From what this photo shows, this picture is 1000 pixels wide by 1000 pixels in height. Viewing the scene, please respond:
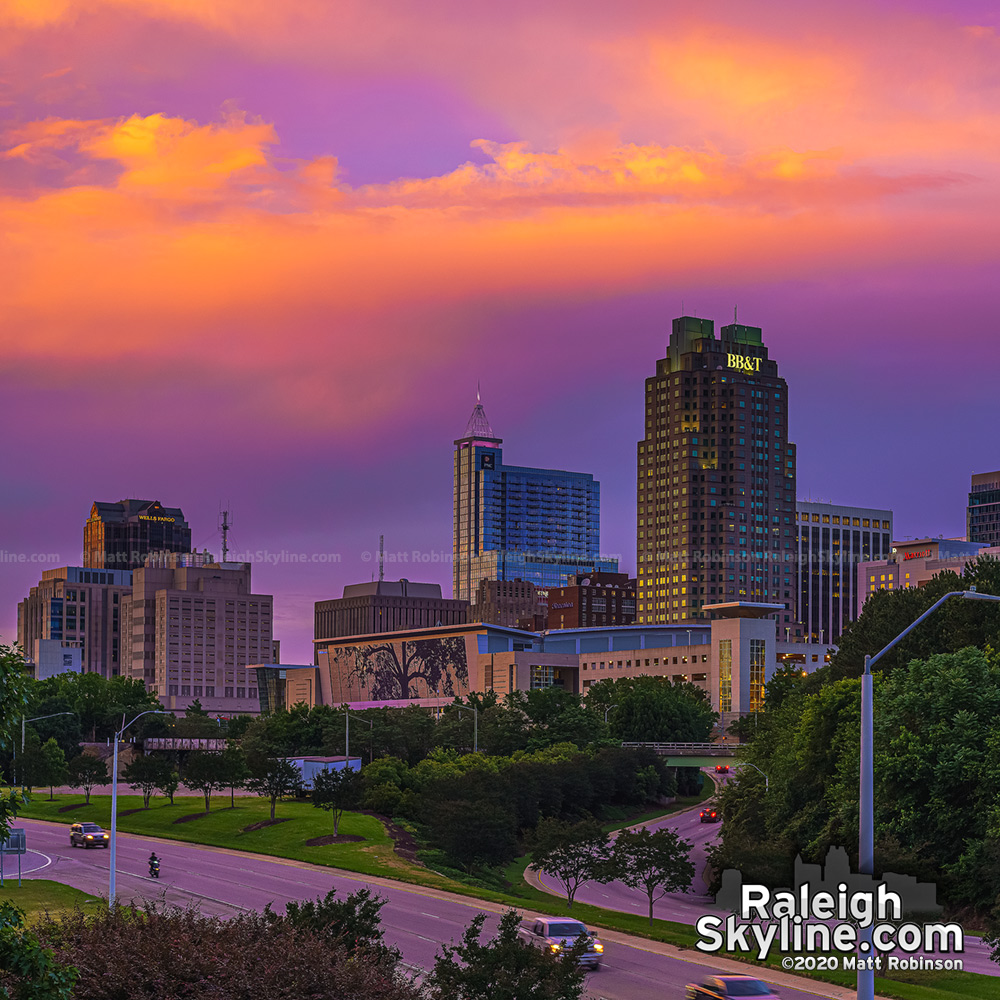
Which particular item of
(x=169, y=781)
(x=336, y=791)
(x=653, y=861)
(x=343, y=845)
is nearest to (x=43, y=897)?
(x=653, y=861)

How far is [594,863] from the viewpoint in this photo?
249 ft

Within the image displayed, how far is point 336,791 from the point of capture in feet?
338

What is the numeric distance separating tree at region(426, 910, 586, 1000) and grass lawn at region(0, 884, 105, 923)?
107ft

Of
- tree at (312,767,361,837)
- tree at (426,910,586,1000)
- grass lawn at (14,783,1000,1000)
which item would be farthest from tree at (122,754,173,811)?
tree at (426,910,586,1000)

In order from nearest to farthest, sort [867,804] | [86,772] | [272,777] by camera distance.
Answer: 1. [867,804]
2. [272,777]
3. [86,772]

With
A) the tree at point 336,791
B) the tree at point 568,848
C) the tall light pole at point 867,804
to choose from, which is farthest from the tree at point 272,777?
the tall light pole at point 867,804

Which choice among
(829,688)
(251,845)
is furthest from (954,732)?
(251,845)

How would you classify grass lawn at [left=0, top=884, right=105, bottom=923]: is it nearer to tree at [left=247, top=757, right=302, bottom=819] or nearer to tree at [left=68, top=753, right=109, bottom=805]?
tree at [left=247, top=757, right=302, bottom=819]

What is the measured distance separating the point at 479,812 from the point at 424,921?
3446 cm

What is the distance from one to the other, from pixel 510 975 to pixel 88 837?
69675mm

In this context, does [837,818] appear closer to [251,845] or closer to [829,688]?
[829,688]

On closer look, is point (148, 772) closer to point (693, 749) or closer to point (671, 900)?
point (671, 900)

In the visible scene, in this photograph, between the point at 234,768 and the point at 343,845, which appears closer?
the point at 343,845

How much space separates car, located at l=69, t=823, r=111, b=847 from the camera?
93.4 metres
